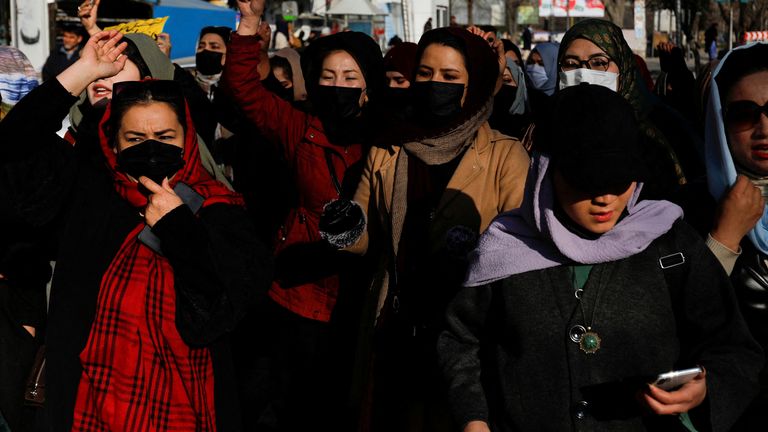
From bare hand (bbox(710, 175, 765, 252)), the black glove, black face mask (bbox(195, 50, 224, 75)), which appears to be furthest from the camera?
black face mask (bbox(195, 50, 224, 75))

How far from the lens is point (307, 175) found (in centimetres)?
465

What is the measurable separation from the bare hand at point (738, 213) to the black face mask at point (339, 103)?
79.2 inches

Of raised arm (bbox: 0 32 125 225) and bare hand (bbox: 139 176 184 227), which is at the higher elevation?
raised arm (bbox: 0 32 125 225)

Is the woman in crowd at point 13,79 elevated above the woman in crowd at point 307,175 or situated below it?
above

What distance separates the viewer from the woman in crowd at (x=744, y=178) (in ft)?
10.3

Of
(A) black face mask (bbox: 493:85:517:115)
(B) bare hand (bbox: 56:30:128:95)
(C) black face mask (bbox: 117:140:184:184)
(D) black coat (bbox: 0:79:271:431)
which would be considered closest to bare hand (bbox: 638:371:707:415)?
(D) black coat (bbox: 0:79:271:431)

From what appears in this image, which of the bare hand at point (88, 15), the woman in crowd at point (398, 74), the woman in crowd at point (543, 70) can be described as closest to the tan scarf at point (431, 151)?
the woman in crowd at point (398, 74)

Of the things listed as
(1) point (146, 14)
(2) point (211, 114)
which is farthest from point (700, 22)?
(2) point (211, 114)

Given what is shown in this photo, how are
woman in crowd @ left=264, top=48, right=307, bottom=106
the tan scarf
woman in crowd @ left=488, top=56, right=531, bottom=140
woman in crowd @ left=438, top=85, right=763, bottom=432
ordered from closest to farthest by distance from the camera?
woman in crowd @ left=438, top=85, right=763, bottom=432 → the tan scarf → woman in crowd @ left=488, top=56, right=531, bottom=140 → woman in crowd @ left=264, top=48, right=307, bottom=106

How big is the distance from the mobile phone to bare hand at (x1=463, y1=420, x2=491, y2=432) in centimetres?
51

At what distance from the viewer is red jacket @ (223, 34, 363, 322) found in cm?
462

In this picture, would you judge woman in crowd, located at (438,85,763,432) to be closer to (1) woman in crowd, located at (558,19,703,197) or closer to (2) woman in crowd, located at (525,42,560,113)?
(1) woman in crowd, located at (558,19,703,197)

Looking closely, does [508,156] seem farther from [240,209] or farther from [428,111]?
[240,209]

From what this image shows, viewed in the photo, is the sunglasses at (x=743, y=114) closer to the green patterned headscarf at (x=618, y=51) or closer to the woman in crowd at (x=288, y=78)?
the green patterned headscarf at (x=618, y=51)
